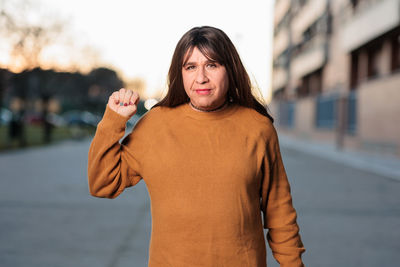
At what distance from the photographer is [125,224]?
6.70 meters

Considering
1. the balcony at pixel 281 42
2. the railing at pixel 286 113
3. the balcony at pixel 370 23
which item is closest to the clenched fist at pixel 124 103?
the balcony at pixel 370 23

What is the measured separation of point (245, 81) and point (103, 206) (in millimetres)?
6331

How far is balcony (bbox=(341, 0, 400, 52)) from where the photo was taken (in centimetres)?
1866

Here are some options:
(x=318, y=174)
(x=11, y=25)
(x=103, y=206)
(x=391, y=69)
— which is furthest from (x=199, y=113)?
(x=11, y=25)

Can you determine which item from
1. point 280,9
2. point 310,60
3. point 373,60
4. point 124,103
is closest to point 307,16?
point 310,60

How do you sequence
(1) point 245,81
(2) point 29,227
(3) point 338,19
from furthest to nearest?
(3) point 338,19 < (2) point 29,227 < (1) point 245,81

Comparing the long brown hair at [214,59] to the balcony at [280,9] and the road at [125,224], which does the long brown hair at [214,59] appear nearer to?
the road at [125,224]

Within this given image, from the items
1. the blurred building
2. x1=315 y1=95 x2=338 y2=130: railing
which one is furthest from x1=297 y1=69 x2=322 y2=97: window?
x1=315 y1=95 x2=338 y2=130: railing

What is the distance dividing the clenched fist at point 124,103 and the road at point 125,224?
3121 mm

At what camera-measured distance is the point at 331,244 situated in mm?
Result: 5605

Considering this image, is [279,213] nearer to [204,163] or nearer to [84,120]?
[204,163]

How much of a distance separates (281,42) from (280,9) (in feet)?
12.8

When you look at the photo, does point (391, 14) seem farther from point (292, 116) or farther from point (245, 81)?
point (292, 116)

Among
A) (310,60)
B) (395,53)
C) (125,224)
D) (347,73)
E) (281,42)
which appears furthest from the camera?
(281,42)
